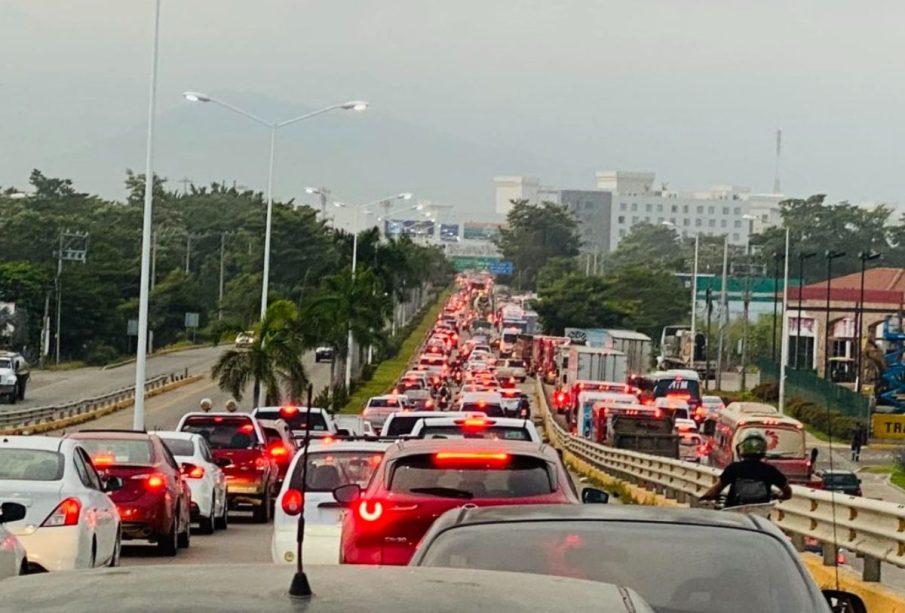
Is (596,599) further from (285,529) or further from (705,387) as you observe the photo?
(705,387)

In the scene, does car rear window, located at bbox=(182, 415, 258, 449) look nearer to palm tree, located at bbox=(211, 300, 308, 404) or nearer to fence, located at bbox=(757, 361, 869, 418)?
palm tree, located at bbox=(211, 300, 308, 404)

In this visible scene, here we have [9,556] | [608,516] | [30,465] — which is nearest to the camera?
[608,516]

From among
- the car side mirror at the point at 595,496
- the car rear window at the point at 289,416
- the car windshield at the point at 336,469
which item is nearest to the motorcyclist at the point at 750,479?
the car side mirror at the point at 595,496

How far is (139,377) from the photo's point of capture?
5047cm

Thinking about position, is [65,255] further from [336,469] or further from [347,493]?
[347,493]

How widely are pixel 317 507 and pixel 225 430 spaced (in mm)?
14206

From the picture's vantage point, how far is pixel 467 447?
13.8 m

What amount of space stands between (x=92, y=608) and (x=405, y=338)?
15036 cm

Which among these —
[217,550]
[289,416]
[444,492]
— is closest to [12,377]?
[289,416]

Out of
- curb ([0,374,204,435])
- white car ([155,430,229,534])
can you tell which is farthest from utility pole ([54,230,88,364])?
white car ([155,430,229,534])

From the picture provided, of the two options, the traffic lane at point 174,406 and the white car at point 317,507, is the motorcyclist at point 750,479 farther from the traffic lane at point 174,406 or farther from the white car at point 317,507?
the traffic lane at point 174,406

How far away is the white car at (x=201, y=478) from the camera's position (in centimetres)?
2664

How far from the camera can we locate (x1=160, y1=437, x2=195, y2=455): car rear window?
27.1 m

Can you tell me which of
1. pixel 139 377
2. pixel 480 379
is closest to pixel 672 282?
pixel 480 379
